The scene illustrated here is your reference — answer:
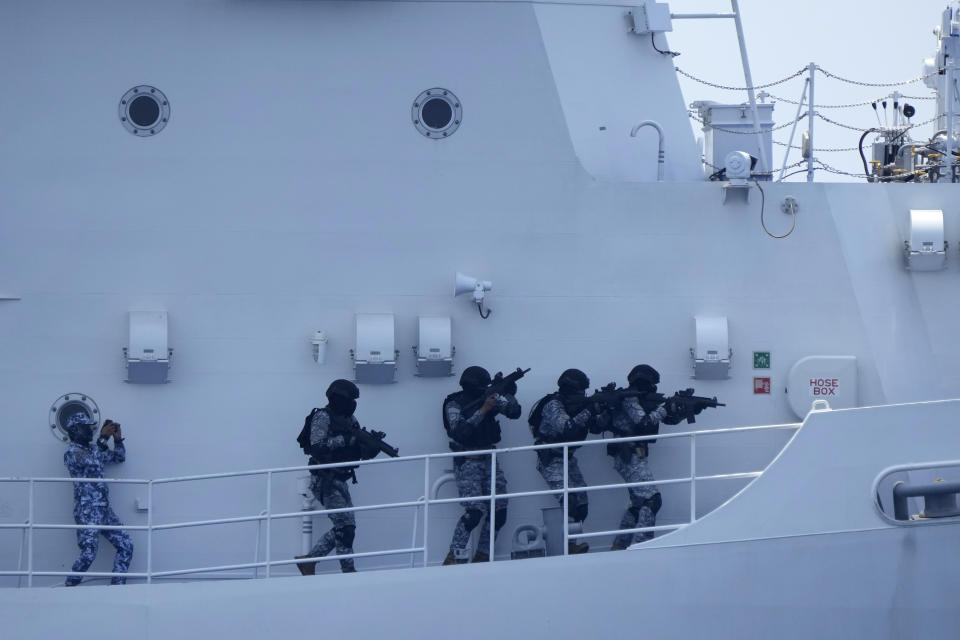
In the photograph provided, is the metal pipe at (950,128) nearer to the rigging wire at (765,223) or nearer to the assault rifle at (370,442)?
the rigging wire at (765,223)

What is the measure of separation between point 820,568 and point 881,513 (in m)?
0.46

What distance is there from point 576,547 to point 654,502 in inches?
23.2

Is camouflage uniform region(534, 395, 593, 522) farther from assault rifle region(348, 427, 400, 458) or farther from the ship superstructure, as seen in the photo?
assault rifle region(348, 427, 400, 458)

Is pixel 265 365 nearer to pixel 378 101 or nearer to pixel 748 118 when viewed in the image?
pixel 378 101

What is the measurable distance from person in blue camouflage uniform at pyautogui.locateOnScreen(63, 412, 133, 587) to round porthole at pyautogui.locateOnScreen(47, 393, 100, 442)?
133mm

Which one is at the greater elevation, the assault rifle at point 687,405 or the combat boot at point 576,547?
the assault rifle at point 687,405

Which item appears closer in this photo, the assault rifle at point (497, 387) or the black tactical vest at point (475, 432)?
the assault rifle at point (497, 387)

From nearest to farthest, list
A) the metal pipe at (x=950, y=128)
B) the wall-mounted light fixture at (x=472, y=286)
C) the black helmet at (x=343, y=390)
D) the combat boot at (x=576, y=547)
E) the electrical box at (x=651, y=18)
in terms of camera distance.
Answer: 1. the black helmet at (x=343, y=390)
2. the combat boot at (x=576, y=547)
3. the wall-mounted light fixture at (x=472, y=286)
4. the metal pipe at (x=950, y=128)
5. the electrical box at (x=651, y=18)

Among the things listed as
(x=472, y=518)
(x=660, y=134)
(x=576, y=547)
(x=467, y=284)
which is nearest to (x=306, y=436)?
(x=472, y=518)

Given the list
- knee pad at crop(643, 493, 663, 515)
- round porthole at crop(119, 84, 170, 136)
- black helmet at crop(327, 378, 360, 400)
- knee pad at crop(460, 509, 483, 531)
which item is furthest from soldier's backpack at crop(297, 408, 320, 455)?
round porthole at crop(119, 84, 170, 136)

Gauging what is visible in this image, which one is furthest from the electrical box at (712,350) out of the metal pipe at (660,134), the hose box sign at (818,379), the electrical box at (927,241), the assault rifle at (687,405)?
the electrical box at (927,241)

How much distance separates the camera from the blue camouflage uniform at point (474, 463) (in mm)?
8125

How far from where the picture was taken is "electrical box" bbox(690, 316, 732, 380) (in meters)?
8.49

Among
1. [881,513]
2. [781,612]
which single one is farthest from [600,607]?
[881,513]
